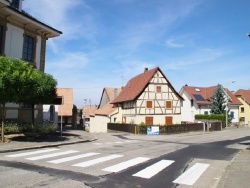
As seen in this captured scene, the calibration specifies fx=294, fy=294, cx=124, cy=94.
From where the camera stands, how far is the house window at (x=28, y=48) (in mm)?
23373

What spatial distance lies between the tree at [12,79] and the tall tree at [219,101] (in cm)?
4516

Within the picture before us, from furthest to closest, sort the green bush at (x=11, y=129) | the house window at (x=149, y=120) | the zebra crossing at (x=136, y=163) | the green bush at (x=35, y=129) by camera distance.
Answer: the house window at (x=149, y=120)
the green bush at (x=35, y=129)
the green bush at (x=11, y=129)
the zebra crossing at (x=136, y=163)

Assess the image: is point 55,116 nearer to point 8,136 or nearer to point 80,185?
point 8,136

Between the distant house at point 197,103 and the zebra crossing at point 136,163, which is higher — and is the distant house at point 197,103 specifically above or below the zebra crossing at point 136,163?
above

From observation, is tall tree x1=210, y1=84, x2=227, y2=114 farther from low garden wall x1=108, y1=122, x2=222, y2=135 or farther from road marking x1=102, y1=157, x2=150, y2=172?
road marking x1=102, y1=157, x2=150, y2=172

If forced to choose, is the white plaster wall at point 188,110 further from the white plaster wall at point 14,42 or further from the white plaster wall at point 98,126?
the white plaster wall at point 14,42

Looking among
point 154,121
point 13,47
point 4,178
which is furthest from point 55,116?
point 4,178

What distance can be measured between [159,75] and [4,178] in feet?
120

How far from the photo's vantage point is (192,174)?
382 inches

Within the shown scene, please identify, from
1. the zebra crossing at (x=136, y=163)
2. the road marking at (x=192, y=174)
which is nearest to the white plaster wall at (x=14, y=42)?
the zebra crossing at (x=136, y=163)

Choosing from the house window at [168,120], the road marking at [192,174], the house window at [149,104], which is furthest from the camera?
the house window at [168,120]

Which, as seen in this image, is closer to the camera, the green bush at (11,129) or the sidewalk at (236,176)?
the sidewalk at (236,176)

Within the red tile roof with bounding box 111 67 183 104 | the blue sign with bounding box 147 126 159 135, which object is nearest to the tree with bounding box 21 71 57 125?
the blue sign with bounding box 147 126 159 135

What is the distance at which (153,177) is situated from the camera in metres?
8.96
